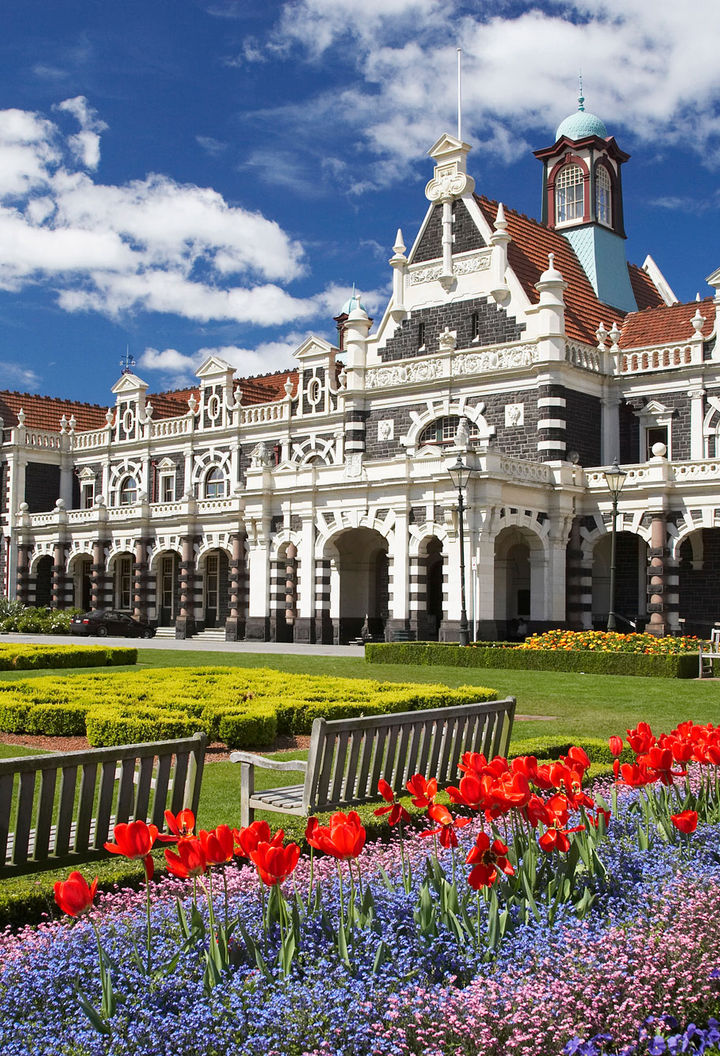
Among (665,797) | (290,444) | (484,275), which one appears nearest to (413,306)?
(484,275)

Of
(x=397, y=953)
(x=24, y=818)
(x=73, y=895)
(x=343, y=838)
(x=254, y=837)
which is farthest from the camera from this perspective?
(x=24, y=818)

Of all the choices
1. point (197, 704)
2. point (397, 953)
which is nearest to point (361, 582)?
point (197, 704)

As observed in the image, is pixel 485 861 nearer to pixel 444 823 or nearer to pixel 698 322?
pixel 444 823

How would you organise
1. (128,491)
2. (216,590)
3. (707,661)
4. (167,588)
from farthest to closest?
(128,491)
(167,588)
(216,590)
(707,661)

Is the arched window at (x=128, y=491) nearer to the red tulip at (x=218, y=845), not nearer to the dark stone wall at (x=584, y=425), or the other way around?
the dark stone wall at (x=584, y=425)

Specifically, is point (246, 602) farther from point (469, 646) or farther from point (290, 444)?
point (469, 646)

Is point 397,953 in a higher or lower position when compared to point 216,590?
lower

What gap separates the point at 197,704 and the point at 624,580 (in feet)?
87.2

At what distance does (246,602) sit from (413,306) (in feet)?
44.4

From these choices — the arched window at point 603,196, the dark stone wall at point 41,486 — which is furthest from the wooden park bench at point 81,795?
the dark stone wall at point 41,486

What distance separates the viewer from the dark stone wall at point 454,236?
1517 inches

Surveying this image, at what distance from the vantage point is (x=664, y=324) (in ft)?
129

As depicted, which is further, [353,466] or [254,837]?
[353,466]

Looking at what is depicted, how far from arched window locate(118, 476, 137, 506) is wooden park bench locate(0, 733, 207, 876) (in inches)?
1905
